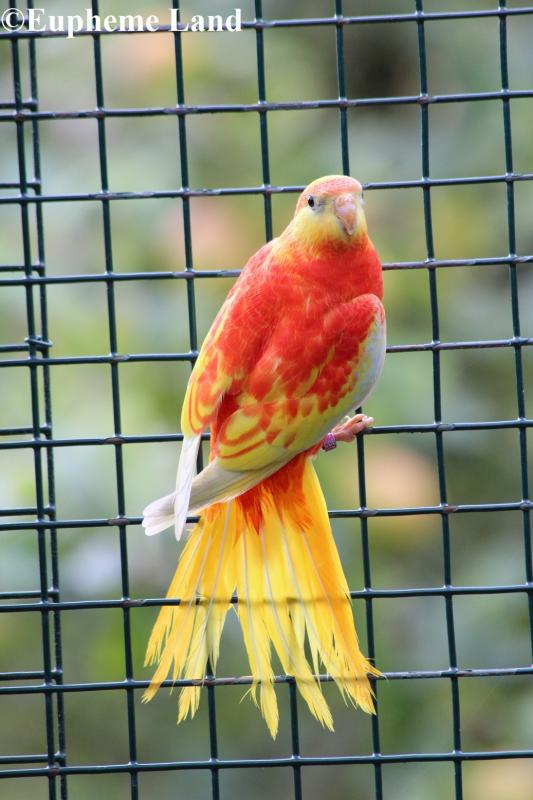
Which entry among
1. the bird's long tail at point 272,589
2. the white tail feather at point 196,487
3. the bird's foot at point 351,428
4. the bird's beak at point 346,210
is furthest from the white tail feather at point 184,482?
the bird's beak at point 346,210

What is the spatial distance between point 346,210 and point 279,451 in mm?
432

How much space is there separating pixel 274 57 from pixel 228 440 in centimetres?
119

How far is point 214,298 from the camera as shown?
8.85 ft

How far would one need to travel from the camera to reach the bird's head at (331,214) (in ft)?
6.63

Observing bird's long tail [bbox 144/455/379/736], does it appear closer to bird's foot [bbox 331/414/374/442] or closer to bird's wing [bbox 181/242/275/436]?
bird's foot [bbox 331/414/374/442]

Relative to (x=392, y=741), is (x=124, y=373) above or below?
above

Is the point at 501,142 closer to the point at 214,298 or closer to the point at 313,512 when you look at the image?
the point at 214,298

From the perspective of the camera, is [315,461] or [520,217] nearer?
[315,461]

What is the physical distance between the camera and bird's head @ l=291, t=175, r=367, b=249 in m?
2.02

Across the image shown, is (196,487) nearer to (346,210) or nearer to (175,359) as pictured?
(175,359)

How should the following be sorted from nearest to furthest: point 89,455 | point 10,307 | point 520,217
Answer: point 89,455 → point 10,307 → point 520,217

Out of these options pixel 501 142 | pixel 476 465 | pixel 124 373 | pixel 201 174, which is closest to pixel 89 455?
pixel 124 373

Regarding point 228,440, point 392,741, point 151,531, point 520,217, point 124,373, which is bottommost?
point 392,741

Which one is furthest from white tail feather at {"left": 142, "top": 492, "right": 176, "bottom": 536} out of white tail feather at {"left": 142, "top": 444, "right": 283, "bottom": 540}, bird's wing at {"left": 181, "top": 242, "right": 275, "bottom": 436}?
bird's wing at {"left": 181, "top": 242, "right": 275, "bottom": 436}
